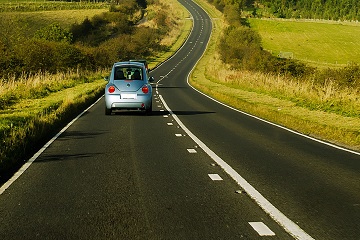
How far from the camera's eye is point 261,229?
17.6ft

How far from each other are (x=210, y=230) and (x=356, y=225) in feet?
5.51

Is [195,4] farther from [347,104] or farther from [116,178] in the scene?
[116,178]

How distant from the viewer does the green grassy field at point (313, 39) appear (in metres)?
90.5

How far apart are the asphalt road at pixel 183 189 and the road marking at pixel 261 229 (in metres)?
0.01

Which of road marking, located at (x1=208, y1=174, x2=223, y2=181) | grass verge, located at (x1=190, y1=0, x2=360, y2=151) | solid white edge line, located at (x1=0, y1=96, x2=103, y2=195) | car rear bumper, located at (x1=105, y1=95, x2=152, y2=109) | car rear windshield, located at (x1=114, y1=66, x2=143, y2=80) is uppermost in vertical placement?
car rear windshield, located at (x1=114, y1=66, x2=143, y2=80)

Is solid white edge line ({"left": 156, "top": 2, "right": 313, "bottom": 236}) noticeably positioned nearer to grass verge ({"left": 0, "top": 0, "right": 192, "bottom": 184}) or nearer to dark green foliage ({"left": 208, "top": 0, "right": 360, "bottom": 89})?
grass verge ({"left": 0, "top": 0, "right": 192, "bottom": 184})

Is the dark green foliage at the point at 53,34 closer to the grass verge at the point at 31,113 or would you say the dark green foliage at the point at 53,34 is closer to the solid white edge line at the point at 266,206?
the grass verge at the point at 31,113

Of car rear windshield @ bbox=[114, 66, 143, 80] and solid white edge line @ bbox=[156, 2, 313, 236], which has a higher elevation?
car rear windshield @ bbox=[114, 66, 143, 80]

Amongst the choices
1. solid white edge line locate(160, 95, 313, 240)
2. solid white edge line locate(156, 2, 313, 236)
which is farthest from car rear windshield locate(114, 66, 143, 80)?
solid white edge line locate(156, 2, 313, 236)

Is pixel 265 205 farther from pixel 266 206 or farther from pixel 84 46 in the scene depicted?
pixel 84 46

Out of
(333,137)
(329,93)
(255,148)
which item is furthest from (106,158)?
(329,93)

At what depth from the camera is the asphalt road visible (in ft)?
17.6

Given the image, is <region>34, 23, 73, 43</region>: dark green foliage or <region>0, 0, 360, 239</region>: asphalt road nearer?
<region>0, 0, 360, 239</region>: asphalt road

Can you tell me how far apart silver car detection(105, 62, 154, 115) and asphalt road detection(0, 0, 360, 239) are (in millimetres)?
4715
